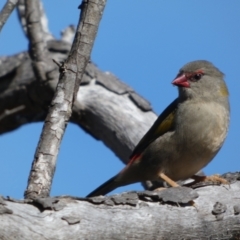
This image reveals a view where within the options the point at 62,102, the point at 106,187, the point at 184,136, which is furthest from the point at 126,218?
the point at 106,187

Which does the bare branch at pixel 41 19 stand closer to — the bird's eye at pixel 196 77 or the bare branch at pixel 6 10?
the bird's eye at pixel 196 77

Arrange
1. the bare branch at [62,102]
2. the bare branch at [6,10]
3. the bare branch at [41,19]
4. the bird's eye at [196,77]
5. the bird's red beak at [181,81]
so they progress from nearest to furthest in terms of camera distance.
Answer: the bare branch at [62,102], the bare branch at [6,10], the bird's red beak at [181,81], the bird's eye at [196,77], the bare branch at [41,19]

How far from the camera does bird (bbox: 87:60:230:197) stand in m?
5.96

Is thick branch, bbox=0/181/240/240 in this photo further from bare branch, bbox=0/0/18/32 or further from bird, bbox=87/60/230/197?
bare branch, bbox=0/0/18/32

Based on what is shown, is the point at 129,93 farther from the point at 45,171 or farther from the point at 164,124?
the point at 45,171

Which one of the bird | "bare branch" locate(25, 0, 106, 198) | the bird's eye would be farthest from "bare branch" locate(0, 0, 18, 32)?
the bird's eye

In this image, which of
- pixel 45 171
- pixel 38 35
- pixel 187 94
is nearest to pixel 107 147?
pixel 38 35

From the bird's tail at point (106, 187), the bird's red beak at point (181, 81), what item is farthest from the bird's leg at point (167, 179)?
the bird's red beak at point (181, 81)

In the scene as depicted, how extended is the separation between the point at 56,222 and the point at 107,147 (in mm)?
4514

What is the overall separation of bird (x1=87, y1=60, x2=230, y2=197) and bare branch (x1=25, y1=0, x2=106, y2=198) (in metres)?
1.48

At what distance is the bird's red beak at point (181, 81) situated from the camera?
6373 mm

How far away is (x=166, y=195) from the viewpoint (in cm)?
442

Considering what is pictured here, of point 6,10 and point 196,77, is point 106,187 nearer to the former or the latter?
point 196,77

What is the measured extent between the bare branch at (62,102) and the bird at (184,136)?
148 centimetres
